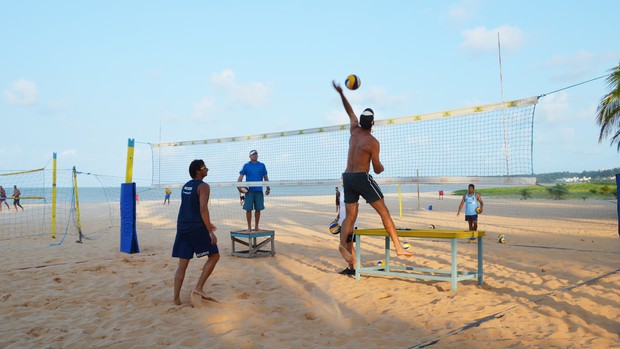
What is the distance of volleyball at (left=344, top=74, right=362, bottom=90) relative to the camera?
6.20 metres

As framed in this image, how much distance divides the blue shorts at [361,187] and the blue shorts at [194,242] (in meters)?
1.80

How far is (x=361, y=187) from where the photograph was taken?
5758mm

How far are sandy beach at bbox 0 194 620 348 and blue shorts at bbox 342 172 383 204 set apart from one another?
1.11 meters

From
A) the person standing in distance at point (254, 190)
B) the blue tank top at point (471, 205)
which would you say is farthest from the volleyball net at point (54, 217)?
the blue tank top at point (471, 205)

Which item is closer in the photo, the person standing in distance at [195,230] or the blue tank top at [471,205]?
the person standing in distance at [195,230]

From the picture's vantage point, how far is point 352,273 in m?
6.67

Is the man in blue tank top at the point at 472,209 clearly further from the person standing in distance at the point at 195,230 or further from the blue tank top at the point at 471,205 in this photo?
the person standing in distance at the point at 195,230

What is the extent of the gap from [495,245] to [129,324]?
7.66 metres

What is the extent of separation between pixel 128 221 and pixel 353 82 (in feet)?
17.6

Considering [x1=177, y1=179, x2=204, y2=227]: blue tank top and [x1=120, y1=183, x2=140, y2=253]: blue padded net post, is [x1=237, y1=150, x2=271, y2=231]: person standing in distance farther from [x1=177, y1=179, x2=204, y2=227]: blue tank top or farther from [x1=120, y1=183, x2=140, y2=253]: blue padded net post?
[x1=177, y1=179, x2=204, y2=227]: blue tank top

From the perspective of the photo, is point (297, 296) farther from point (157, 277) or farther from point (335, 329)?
point (157, 277)

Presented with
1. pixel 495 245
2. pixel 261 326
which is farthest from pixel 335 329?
pixel 495 245

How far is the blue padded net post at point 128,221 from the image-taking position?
9039 mm

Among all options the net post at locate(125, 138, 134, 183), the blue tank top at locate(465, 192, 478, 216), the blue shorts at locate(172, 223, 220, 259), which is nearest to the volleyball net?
the net post at locate(125, 138, 134, 183)
